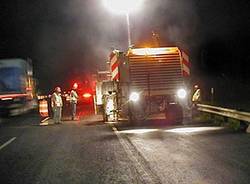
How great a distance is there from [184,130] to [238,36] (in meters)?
30.1

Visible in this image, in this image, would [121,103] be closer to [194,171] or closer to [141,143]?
[141,143]

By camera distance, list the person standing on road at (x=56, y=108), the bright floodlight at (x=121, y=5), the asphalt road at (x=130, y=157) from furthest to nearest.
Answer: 1. the bright floodlight at (x=121, y=5)
2. the person standing on road at (x=56, y=108)
3. the asphalt road at (x=130, y=157)

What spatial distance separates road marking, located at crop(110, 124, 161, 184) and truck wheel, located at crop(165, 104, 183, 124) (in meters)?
4.67

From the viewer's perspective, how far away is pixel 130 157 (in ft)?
32.8

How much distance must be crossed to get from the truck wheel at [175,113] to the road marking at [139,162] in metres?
4.67

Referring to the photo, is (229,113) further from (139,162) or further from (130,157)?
(139,162)

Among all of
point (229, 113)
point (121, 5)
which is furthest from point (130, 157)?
point (121, 5)

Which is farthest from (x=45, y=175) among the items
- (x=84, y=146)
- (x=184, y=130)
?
(x=184, y=130)

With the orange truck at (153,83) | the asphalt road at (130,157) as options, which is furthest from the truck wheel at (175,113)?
the asphalt road at (130,157)

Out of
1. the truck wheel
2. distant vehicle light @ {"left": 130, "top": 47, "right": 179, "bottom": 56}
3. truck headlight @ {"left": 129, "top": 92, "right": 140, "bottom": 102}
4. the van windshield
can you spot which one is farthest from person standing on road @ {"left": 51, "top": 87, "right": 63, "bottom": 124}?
the van windshield

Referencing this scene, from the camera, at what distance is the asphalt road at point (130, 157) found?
7.95 metres

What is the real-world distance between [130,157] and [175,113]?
8076 millimetres

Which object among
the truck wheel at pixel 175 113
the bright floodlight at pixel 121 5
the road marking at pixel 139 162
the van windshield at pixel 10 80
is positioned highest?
the bright floodlight at pixel 121 5

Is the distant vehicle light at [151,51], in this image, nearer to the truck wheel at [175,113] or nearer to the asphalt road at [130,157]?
the truck wheel at [175,113]
